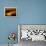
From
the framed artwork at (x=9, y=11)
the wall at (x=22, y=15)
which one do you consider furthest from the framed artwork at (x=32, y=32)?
the framed artwork at (x=9, y=11)

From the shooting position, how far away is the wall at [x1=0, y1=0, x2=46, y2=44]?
3471mm

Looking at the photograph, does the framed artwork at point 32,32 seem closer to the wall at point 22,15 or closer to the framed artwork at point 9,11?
the wall at point 22,15

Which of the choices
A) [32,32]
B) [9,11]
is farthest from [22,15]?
[32,32]

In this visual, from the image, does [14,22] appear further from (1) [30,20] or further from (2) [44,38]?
(2) [44,38]

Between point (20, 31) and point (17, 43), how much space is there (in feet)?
1.10

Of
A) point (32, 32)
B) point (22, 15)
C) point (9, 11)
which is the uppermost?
point (9, 11)

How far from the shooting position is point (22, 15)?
138 inches

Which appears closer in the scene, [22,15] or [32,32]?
[32,32]

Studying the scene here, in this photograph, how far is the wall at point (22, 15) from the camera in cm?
347

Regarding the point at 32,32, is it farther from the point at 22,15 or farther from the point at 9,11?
the point at 9,11

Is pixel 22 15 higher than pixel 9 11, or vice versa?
pixel 9 11

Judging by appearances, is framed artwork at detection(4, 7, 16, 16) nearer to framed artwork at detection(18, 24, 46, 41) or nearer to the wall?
the wall

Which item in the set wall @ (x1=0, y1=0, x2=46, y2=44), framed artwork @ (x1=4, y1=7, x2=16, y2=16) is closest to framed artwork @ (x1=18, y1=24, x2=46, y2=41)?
wall @ (x1=0, y1=0, x2=46, y2=44)

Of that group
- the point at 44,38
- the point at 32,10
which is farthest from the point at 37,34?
the point at 32,10
